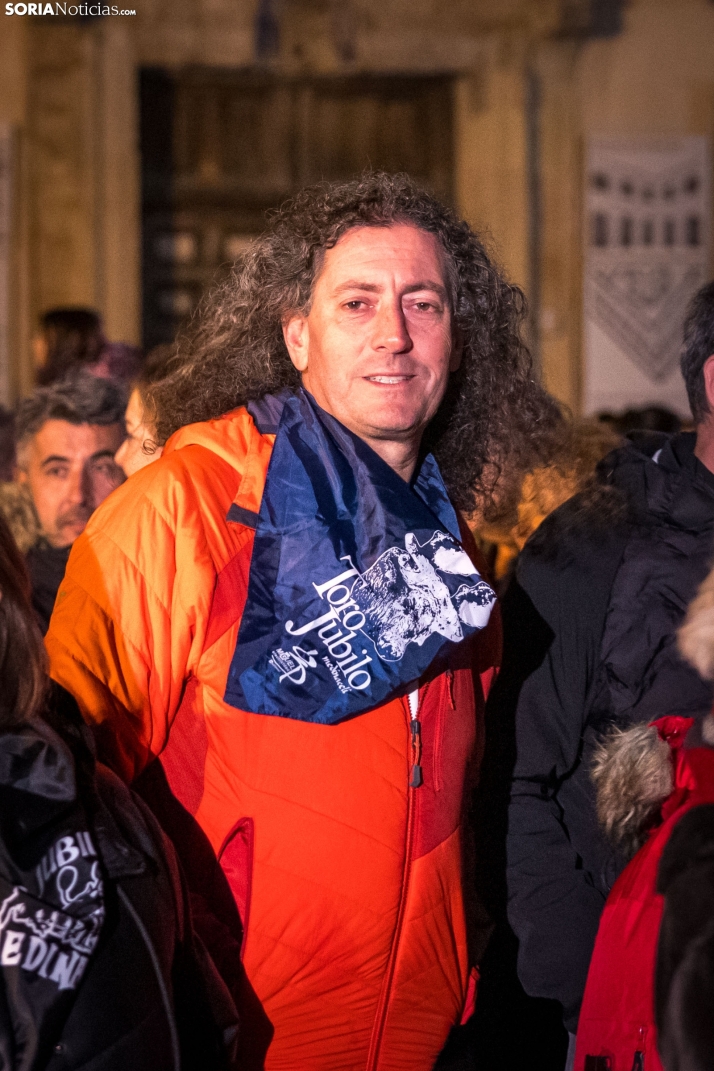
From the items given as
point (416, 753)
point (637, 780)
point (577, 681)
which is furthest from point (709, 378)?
point (416, 753)

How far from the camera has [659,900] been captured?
1668 mm

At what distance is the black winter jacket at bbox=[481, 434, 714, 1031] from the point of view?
2.17 metres

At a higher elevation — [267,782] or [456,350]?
[456,350]

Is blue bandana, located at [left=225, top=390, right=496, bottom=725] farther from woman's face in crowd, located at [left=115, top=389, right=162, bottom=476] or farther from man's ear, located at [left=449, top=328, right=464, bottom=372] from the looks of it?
woman's face in crowd, located at [left=115, top=389, right=162, bottom=476]

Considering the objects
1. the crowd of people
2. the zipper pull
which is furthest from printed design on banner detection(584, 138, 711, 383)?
the zipper pull

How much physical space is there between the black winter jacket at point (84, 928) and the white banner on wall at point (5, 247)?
260 inches

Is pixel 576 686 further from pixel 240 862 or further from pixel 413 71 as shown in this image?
pixel 413 71

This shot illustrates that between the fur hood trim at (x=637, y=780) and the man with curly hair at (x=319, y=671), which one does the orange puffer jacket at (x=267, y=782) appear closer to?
the man with curly hair at (x=319, y=671)

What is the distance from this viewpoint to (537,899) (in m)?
2.20

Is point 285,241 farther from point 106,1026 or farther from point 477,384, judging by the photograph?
point 106,1026

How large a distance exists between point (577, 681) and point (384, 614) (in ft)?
1.70

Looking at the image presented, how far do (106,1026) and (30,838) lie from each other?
0.78ft

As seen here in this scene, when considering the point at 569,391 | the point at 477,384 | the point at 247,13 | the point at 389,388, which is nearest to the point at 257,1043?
the point at 389,388

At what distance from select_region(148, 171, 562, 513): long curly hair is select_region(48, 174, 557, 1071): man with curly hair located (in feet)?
0.13
